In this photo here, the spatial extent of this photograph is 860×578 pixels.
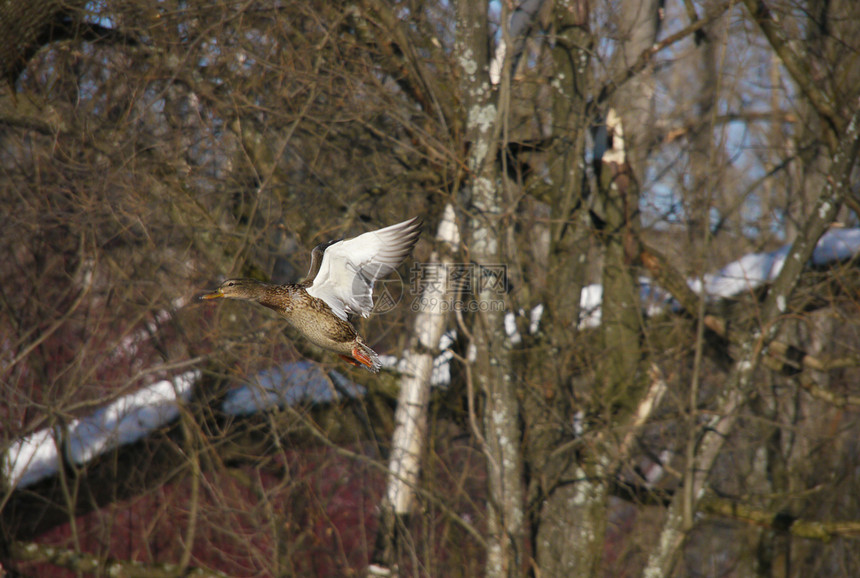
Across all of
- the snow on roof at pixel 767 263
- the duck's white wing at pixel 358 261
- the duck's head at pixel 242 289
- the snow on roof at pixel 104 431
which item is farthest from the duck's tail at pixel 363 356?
the snow on roof at pixel 767 263

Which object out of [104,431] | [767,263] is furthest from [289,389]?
[767,263]

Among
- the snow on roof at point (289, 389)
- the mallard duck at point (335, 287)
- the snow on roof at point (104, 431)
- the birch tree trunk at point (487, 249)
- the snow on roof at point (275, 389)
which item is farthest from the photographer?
the snow on roof at point (104, 431)

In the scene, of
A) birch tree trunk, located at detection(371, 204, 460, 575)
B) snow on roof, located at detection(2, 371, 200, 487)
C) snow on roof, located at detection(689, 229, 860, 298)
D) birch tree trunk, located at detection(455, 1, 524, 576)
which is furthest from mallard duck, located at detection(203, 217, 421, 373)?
snow on roof, located at detection(689, 229, 860, 298)

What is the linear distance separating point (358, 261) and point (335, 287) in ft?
0.57

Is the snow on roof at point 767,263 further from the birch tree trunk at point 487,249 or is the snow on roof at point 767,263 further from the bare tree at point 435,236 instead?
the birch tree trunk at point 487,249

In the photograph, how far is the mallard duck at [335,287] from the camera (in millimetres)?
2812

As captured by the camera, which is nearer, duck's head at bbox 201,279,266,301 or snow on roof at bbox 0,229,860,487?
duck's head at bbox 201,279,266,301

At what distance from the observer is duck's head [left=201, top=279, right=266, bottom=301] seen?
287cm

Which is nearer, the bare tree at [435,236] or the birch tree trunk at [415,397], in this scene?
the bare tree at [435,236]

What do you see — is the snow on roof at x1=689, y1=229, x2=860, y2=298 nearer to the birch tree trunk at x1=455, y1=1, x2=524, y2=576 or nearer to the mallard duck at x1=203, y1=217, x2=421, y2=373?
the birch tree trunk at x1=455, y1=1, x2=524, y2=576

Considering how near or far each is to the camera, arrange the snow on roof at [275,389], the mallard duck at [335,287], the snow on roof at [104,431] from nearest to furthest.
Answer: the mallard duck at [335,287]
the snow on roof at [275,389]
the snow on roof at [104,431]

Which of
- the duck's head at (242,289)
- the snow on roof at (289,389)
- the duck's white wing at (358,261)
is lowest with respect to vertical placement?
the snow on roof at (289,389)

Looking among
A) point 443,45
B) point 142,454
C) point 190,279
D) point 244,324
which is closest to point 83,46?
point 190,279

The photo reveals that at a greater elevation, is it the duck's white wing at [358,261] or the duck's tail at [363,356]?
the duck's white wing at [358,261]
